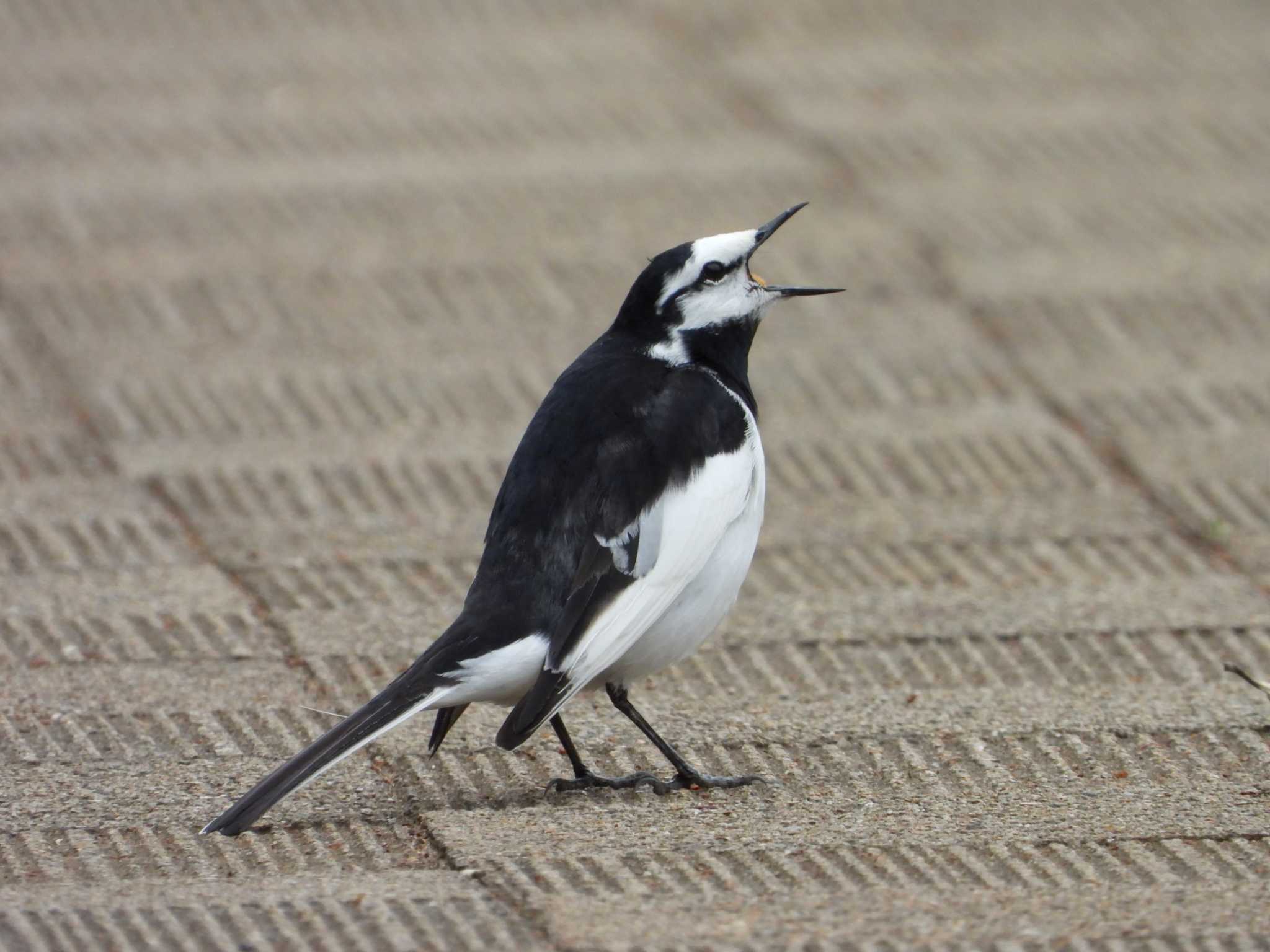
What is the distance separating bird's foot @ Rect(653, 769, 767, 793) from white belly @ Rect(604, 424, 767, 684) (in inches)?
9.2

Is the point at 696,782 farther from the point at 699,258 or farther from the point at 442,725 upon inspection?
the point at 699,258

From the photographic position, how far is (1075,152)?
856 centimetres

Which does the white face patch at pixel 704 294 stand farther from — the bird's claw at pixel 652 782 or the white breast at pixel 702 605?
the bird's claw at pixel 652 782

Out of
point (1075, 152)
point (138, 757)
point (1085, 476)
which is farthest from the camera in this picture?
point (1075, 152)

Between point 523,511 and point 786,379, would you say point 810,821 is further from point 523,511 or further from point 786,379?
point 786,379

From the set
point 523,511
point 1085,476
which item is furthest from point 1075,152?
point 523,511

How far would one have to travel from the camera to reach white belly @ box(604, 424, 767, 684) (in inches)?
161

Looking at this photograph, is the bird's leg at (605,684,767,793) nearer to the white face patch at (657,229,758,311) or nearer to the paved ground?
the paved ground

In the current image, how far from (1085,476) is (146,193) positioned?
386cm

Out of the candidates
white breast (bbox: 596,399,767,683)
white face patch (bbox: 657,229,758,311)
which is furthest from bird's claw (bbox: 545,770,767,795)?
white face patch (bbox: 657,229,758,311)

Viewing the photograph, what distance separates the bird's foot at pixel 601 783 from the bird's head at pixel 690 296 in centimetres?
94

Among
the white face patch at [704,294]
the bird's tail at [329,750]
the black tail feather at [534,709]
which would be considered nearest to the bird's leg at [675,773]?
the black tail feather at [534,709]

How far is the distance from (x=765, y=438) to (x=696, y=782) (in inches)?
96.9

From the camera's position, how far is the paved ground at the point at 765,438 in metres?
3.79
